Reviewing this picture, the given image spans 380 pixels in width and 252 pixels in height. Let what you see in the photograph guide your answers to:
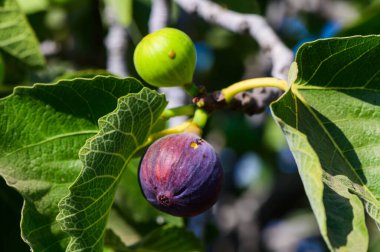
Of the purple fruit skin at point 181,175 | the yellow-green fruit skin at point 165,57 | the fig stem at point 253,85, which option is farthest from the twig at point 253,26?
the purple fruit skin at point 181,175

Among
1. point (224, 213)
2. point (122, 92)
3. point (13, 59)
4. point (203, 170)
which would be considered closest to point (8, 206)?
point (13, 59)

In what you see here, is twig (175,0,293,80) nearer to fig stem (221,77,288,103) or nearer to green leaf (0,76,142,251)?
fig stem (221,77,288,103)

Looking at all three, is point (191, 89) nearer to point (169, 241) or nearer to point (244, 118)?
point (169, 241)

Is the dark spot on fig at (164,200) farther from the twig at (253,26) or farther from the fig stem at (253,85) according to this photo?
the twig at (253,26)

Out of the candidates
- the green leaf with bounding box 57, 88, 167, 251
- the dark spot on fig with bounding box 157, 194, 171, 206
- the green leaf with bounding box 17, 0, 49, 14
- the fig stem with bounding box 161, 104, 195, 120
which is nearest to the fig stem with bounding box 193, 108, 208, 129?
the fig stem with bounding box 161, 104, 195, 120

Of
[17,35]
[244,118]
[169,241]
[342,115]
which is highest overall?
[342,115]

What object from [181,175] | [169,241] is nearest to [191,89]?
[181,175]
